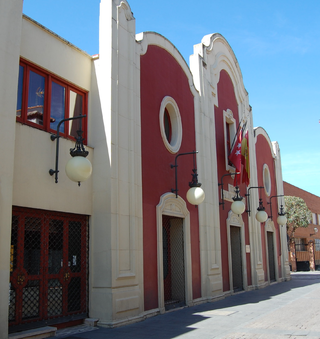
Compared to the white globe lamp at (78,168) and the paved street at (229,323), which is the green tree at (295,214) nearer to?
the paved street at (229,323)

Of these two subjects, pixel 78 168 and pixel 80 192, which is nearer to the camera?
pixel 78 168

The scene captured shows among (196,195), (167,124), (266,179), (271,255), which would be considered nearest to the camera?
(196,195)

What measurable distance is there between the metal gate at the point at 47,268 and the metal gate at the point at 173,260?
3604mm

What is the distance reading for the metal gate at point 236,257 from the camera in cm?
1645

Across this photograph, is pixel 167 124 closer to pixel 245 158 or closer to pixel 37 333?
pixel 245 158

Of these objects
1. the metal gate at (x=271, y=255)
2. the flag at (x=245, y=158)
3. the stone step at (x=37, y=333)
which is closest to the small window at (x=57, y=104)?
the stone step at (x=37, y=333)

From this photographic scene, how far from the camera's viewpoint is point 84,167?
7.50 meters

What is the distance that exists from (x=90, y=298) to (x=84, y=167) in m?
3.10

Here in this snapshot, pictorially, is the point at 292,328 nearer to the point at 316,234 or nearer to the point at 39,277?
the point at 39,277

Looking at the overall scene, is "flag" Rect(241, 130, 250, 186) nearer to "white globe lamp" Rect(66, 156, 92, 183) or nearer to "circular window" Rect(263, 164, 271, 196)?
"circular window" Rect(263, 164, 271, 196)

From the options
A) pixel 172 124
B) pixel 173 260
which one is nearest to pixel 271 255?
pixel 173 260

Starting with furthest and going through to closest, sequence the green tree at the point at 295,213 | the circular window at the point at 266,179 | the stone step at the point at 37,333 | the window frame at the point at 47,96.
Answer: the green tree at the point at 295,213 → the circular window at the point at 266,179 → the window frame at the point at 47,96 → the stone step at the point at 37,333

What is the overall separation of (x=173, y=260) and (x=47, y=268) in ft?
16.2

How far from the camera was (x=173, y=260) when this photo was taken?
39.8 ft
